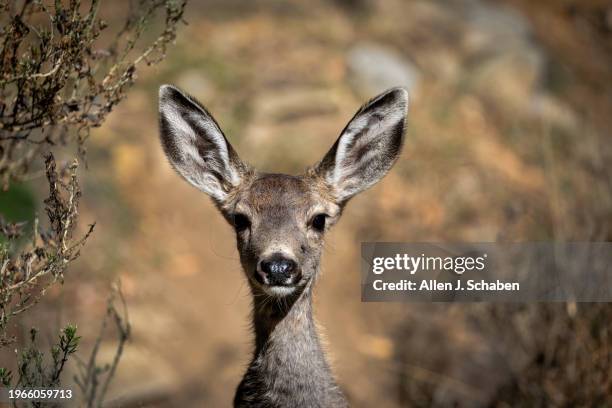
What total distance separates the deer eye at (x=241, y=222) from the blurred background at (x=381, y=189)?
122 cm

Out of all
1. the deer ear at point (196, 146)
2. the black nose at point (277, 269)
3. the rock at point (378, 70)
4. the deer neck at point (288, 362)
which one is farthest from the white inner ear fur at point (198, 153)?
the rock at point (378, 70)

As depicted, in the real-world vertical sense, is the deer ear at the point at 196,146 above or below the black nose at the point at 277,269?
above

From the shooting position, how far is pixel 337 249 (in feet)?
32.4

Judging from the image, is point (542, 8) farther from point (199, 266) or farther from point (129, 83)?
point (129, 83)

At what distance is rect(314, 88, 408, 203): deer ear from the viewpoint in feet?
15.5

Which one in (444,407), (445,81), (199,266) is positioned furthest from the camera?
(445,81)

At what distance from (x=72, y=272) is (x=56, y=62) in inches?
214

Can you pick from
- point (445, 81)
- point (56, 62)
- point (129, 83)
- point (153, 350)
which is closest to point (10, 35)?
point (56, 62)

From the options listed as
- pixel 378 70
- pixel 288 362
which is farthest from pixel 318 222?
pixel 378 70

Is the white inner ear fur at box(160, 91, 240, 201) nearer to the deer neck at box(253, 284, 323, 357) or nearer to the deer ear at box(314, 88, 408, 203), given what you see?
the deer ear at box(314, 88, 408, 203)

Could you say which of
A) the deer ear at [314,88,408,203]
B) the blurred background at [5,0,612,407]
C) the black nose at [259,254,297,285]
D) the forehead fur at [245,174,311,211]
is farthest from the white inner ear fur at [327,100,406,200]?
the blurred background at [5,0,612,407]

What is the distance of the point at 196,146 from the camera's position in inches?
197

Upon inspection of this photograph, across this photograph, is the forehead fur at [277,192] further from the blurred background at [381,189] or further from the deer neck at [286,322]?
the blurred background at [381,189]

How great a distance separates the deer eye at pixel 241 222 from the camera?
472 centimetres
